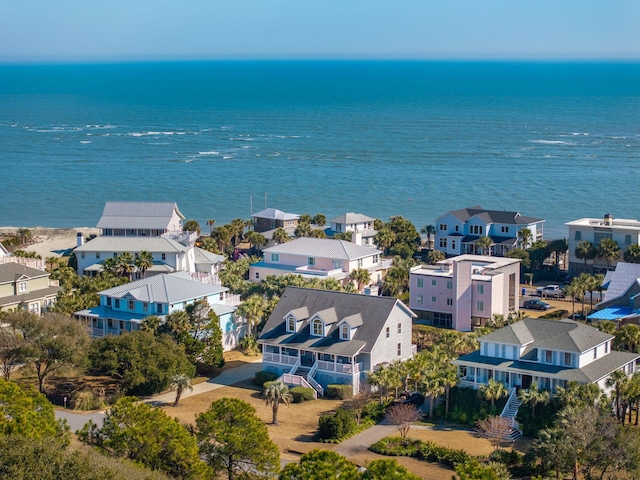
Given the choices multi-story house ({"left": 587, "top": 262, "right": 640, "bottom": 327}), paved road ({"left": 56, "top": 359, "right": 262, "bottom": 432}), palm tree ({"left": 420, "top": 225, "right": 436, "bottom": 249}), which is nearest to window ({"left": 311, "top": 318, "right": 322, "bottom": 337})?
paved road ({"left": 56, "top": 359, "right": 262, "bottom": 432})

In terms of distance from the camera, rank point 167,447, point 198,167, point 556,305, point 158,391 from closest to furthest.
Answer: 1. point 167,447
2. point 158,391
3. point 556,305
4. point 198,167

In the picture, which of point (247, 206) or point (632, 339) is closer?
point (632, 339)

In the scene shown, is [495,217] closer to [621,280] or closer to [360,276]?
[360,276]

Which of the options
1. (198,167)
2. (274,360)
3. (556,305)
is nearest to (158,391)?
(274,360)

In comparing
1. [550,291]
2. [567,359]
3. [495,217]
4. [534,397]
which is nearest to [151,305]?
[534,397]

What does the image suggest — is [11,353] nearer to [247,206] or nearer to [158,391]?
[158,391]
